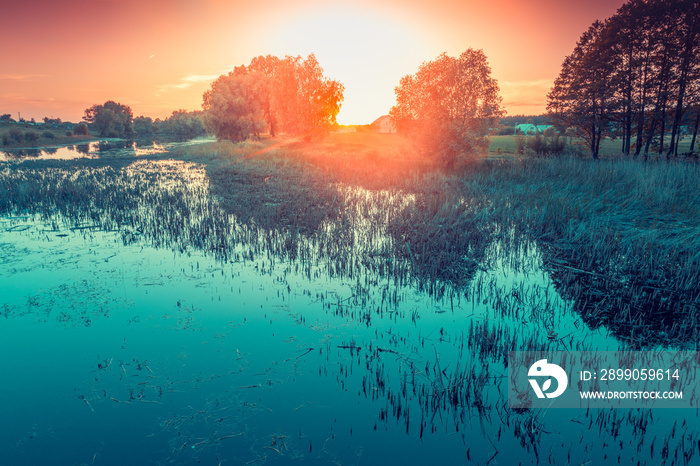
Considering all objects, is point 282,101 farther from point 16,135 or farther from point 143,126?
point 143,126

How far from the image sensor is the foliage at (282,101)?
55.1 metres

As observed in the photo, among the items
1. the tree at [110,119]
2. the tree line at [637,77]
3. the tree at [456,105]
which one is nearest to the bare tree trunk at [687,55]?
the tree line at [637,77]

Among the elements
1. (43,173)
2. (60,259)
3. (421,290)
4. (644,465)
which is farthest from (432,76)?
(43,173)

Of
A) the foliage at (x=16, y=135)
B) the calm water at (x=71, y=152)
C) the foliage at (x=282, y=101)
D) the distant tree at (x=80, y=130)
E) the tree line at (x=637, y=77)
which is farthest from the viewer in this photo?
the distant tree at (x=80, y=130)

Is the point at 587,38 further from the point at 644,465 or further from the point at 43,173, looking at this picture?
the point at 43,173

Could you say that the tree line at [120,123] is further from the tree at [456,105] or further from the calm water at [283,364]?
the calm water at [283,364]

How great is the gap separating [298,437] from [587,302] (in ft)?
23.0

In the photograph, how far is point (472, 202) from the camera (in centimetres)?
1752

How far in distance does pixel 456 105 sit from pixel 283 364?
1166 inches

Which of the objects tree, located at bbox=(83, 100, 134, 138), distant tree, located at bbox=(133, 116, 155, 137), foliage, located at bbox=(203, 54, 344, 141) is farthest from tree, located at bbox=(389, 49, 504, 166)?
distant tree, located at bbox=(133, 116, 155, 137)

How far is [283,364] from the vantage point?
571cm

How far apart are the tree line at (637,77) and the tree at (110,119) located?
12329 centimetres

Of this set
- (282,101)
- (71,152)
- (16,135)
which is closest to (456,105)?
(282,101)

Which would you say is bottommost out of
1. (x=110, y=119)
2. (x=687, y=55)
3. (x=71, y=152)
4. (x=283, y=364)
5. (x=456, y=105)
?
(x=283, y=364)
